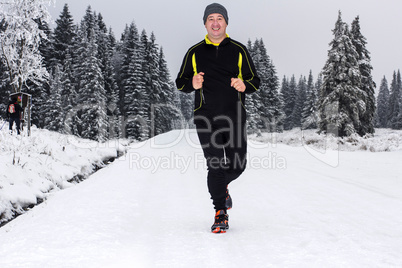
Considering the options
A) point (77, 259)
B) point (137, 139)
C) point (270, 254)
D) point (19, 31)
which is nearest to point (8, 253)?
point (77, 259)

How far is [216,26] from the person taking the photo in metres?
3.52

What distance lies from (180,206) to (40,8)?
794 inches

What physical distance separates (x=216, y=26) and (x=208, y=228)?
7.50 feet

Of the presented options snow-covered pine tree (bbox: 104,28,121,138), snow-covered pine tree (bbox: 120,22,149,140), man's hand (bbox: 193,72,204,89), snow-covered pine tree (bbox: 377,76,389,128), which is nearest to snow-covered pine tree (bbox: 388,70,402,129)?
snow-covered pine tree (bbox: 377,76,389,128)

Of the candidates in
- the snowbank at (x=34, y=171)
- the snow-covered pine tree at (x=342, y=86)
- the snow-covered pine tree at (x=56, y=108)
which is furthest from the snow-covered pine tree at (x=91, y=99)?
the snowbank at (x=34, y=171)

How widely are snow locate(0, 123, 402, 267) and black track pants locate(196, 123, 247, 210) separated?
491 mm

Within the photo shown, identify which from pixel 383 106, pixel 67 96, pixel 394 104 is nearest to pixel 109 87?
pixel 67 96

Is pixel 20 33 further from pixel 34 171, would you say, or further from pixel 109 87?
pixel 109 87

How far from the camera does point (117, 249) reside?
2.66 metres

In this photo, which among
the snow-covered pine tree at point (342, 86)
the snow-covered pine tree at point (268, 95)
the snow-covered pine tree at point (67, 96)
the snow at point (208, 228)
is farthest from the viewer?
the snow-covered pine tree at point (268, 95)

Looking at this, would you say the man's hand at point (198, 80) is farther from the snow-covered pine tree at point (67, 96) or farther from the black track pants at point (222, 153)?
the snow-covered pine tree at point (67, 96)

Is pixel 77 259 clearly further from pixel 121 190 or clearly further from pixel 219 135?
pixel 121 190

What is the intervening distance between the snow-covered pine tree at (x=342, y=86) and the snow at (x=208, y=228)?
77.8 feet

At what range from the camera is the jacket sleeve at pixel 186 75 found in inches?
146
